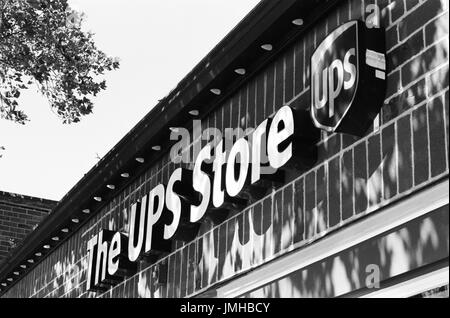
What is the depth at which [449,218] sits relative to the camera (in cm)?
589

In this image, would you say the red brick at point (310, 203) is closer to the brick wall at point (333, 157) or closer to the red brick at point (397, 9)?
the brick wall at point (333, 157)

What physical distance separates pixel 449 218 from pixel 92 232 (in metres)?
8.47

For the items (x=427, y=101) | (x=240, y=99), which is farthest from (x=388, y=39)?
(x=240, y=99)

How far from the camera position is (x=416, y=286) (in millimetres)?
6137

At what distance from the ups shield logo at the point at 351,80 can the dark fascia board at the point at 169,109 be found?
76 cm

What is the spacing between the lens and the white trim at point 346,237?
6.10 m

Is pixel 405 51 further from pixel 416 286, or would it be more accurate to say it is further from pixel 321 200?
pixel 416 286

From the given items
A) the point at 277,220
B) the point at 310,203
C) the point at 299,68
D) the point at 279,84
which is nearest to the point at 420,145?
the point at 310,203

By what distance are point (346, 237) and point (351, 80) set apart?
1.28 meters

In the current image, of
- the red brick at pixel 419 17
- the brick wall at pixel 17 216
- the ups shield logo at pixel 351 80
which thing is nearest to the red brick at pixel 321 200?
the ups shield logo at pixel 351 80

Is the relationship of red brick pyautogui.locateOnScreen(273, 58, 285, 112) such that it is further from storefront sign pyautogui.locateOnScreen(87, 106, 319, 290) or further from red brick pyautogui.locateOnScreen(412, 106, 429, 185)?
red brick pyautogui.locateOnScreen(412, 106, 429, 185)
